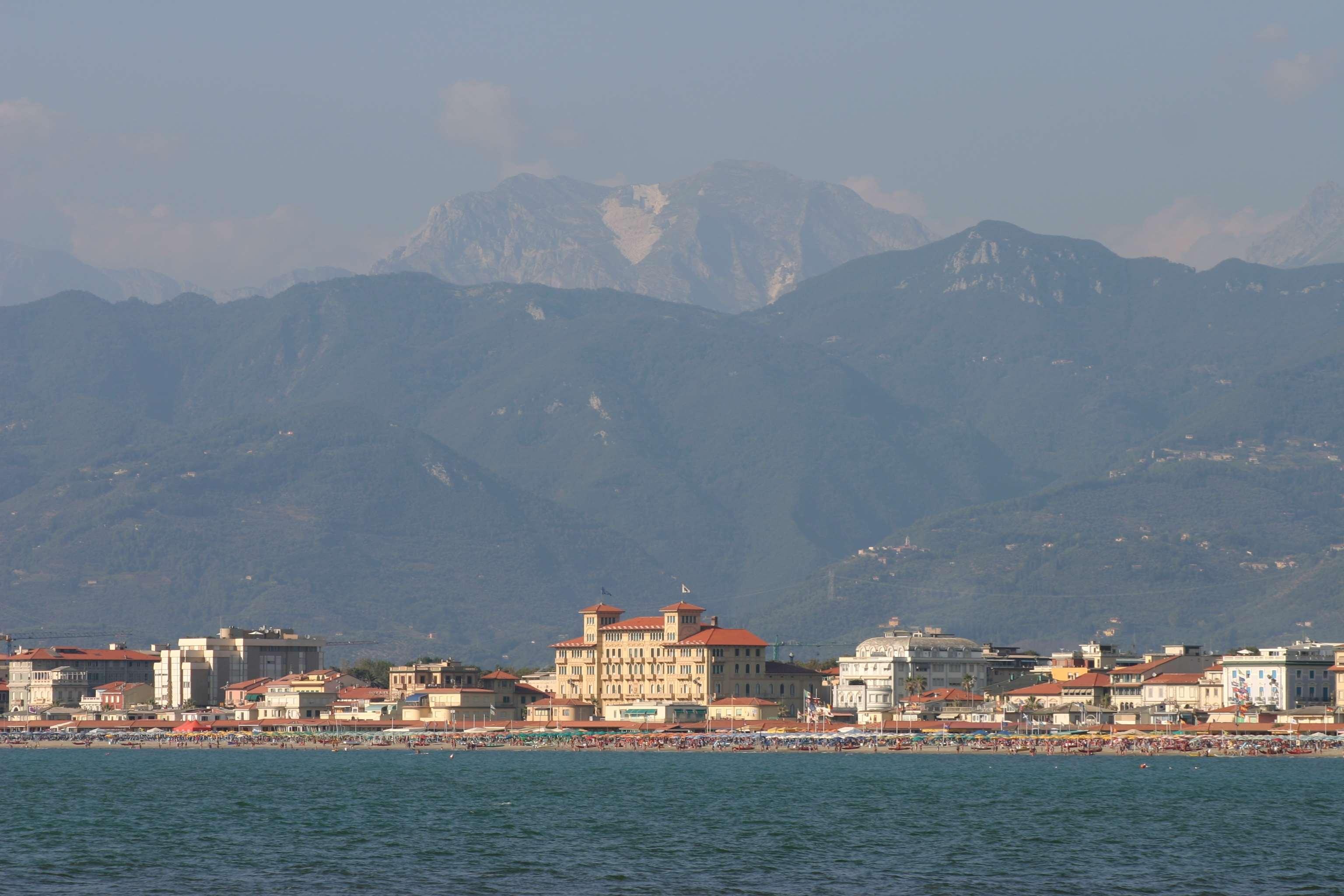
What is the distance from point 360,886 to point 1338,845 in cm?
4669

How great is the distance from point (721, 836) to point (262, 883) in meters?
28.5

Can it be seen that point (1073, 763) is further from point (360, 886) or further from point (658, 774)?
point (360, 886)

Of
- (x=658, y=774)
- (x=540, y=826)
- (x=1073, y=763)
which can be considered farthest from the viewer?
(x=1073, y=763)

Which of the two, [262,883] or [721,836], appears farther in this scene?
[721,836]

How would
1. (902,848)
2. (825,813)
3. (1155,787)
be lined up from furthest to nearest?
(1155,787)
(825,813)
(902,848)

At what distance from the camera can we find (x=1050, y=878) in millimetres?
103312

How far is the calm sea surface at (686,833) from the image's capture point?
10262cm

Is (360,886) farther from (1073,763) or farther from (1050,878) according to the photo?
(1073,763)

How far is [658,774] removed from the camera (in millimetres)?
182125

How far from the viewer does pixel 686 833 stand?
125 m

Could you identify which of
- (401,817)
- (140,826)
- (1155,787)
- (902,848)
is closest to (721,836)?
(902,848)

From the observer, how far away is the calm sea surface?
337 feet

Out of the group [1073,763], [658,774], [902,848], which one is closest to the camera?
[902,848]

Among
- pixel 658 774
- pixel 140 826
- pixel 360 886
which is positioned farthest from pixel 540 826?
pixel 658 774
